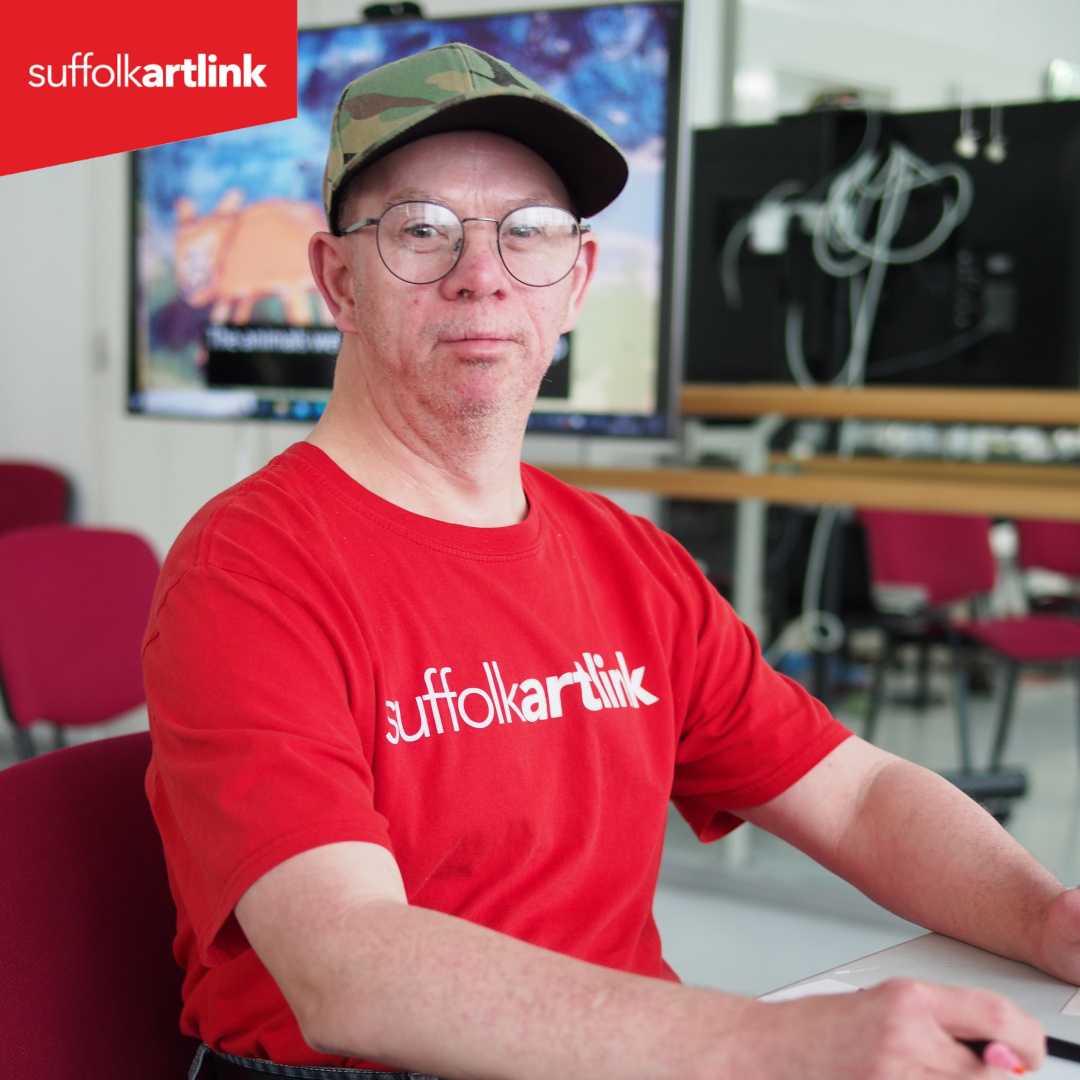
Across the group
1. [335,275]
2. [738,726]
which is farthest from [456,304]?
[738,726]

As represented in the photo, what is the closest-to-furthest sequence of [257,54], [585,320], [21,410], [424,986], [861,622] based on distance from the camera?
[424,986] → [585,320] → [257,54] → [861,622] → [21,410]

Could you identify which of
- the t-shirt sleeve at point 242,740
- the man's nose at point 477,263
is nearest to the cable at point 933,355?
the man's nose at point 477,263

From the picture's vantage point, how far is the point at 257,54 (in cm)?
292

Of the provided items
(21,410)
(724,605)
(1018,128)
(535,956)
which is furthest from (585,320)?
(21,410)

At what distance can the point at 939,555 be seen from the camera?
13.5 ft

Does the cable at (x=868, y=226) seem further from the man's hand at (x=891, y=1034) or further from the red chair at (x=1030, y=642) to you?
the man's hand at (x=891, y=1034)

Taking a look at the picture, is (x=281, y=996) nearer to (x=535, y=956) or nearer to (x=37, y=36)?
(x=535, y=956)

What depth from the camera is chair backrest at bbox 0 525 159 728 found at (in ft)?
7.38

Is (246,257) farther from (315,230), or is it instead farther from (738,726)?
(738,726)

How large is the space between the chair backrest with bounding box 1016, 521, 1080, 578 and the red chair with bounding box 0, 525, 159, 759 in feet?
9.72

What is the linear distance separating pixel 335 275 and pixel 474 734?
1.49 ft

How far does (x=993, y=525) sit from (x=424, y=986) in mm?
3971

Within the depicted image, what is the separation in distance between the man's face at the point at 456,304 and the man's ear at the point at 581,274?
59 millimetres

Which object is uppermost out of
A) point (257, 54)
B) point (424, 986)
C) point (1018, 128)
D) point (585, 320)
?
point (257, 54)
